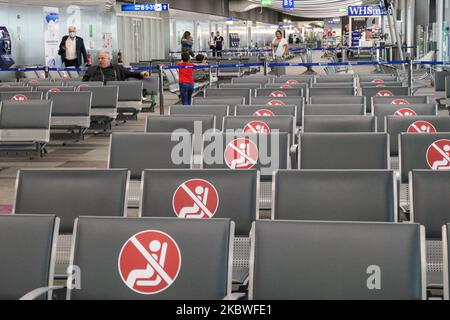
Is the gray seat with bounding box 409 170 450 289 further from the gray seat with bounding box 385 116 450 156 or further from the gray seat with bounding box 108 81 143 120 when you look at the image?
the gray seat with bounding box 108 81 143 120

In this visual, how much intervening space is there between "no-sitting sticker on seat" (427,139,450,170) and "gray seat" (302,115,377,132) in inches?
47.5

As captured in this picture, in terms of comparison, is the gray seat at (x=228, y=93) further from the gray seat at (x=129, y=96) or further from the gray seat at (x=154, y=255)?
the gray seat at (x=154, y=255)

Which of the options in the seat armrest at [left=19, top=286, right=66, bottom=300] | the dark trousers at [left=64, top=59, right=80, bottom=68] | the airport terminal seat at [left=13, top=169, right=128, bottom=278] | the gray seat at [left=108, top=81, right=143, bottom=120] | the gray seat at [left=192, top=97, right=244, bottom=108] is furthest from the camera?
the dark trousers at [left=64, top=59, right=80, bottom=68]

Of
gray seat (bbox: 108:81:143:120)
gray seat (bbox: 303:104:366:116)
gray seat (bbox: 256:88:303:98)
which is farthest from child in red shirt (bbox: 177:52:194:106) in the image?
gray seat (bbox: 303:104:366:116)

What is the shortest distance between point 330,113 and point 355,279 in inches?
199

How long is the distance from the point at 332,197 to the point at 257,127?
289cm

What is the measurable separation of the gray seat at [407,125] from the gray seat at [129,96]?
710 cm

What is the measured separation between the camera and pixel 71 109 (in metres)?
11.3

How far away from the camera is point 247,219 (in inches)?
179

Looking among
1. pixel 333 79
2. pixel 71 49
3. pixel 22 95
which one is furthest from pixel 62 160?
pixel 71 49

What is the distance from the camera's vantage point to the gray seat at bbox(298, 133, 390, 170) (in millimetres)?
5977

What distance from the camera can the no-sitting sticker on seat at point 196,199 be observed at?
4590mm

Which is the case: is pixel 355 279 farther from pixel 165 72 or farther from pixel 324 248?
pixel 165 72

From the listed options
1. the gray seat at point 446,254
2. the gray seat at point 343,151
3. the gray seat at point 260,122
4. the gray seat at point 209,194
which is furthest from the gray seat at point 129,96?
the gray seat at point 446,254
